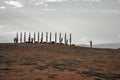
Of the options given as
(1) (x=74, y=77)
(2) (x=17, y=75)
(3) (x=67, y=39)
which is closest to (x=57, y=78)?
(1) (x=74, y=77)

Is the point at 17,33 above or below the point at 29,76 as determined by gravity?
above

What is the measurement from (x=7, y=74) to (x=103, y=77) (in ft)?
21.5

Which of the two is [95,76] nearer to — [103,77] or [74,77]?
[103,77]

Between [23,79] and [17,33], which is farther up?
[17,33]

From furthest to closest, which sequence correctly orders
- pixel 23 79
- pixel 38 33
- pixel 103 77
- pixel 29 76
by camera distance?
pixel 38 33
pixel 103 77
pixel 29 76
pixel 23 79

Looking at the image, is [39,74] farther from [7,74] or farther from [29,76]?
[7,74]

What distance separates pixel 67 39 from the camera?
74.4 m

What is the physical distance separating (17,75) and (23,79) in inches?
59.5

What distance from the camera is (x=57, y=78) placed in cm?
1530

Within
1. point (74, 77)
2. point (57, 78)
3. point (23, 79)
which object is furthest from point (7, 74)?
point (74, 77)

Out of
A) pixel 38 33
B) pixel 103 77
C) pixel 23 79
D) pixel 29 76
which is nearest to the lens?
pixel 23 79

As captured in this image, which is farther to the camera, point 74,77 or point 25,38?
point 25,38

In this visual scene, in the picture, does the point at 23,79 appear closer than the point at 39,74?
Yes

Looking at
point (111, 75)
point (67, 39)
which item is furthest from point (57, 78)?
point (67, 39)
